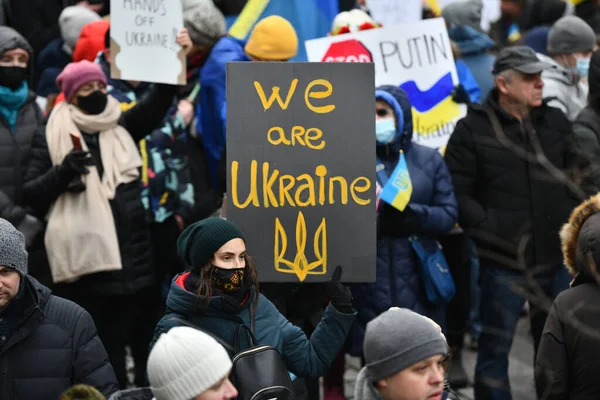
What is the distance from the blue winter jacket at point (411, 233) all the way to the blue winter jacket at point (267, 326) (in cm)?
183

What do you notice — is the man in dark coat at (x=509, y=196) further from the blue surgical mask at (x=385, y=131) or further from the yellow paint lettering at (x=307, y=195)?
the yellow paint lettering at (x=307, y=195)

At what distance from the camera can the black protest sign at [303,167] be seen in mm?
6754

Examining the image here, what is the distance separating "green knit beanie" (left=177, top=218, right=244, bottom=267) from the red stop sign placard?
363 centimetres

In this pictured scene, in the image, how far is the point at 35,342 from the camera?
5.81 meters

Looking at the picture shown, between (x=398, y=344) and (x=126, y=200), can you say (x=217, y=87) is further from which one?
(x=398, y=344)

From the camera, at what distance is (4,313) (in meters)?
5.80

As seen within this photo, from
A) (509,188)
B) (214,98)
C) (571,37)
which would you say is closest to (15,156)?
(214,98)

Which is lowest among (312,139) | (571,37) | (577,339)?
(577,339)

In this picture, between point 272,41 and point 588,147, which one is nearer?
point 588,147

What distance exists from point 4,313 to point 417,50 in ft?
15.5

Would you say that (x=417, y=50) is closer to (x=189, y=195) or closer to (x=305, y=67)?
(x=189, y=195)

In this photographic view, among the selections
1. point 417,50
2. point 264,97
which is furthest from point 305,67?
point 417,50

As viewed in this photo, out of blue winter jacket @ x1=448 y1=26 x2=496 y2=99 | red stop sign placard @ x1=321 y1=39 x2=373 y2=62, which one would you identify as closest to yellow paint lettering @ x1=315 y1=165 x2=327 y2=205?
red stop sign placard @ x1=321 y1=39 x2=373 y2=62

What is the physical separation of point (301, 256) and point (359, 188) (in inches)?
18.0
